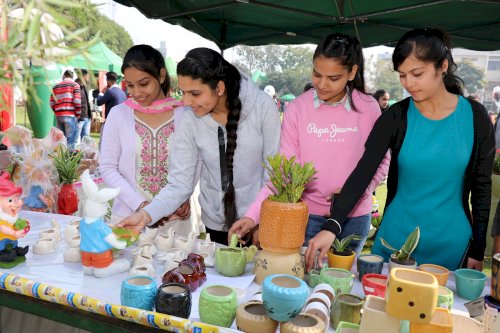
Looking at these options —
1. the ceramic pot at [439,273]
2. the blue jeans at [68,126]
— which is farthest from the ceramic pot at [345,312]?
the blue jeans at [68,126]

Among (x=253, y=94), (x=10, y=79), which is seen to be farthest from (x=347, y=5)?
(x=10, y=79)

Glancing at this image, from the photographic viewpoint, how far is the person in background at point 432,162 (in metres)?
1.41

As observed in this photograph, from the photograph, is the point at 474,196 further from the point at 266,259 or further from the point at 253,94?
the point at 253,94

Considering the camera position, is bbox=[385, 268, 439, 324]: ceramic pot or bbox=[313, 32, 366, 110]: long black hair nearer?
bbox=[385, 268, 439, 324]: ceramic pot

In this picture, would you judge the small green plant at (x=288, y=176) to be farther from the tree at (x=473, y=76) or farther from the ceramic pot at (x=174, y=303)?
the tree at (x=473, y=76)

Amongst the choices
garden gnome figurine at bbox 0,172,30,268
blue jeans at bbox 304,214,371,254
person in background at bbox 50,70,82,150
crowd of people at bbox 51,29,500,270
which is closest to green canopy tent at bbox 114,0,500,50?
crowd of people at bbox 51,29,500,270

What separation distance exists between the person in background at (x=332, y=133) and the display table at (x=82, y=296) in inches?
19.5

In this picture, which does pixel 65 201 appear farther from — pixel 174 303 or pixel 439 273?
pixel 439 273

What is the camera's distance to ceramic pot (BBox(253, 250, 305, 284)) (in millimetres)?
1242

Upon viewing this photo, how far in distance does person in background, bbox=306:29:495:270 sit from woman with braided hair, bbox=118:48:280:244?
18.0 inches

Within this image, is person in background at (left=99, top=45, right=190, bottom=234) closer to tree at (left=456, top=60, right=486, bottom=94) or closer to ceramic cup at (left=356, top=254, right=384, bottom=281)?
ceramic cup at (left=356, top=254, right=384, bottom=281)

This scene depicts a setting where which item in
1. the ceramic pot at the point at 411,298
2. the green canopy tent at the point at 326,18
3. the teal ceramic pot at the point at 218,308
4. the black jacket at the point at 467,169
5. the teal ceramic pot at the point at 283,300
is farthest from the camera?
the green canopy tent at the point at 326,18

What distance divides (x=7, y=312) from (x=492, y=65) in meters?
67.4

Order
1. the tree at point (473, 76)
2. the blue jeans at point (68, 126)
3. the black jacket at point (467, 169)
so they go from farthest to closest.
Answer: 1. the tree at point (473, 76)
2. the blue jeans at point (68, 126)
3. the black jacket at point (467, 169)
